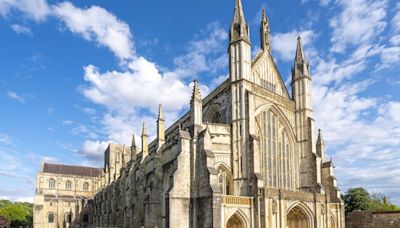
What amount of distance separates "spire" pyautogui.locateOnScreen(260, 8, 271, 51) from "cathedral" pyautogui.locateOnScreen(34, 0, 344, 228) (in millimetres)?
139

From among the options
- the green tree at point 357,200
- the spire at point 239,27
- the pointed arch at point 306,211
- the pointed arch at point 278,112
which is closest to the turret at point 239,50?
the spire at point 239,27

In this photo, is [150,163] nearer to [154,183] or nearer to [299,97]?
[154,183]

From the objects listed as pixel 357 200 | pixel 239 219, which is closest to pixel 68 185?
pixel 357 200

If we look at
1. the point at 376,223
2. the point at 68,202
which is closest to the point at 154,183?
the point at 376,223

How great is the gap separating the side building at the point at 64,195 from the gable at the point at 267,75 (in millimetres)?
45972

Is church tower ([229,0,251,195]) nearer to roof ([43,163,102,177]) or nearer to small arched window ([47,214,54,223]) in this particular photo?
small arched window ([47,214,54,223])

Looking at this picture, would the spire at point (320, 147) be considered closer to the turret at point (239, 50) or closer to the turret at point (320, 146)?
the turret at point (320, 146)

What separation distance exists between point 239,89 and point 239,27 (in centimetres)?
555

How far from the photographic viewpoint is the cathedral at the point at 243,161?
90.4 ft

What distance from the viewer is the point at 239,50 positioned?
3203 cm

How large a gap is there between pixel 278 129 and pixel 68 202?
49.4 m

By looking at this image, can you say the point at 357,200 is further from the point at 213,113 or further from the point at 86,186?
the point at 86,186

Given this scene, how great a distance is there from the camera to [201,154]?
28.5m

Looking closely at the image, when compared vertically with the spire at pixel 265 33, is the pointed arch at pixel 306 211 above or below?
below
